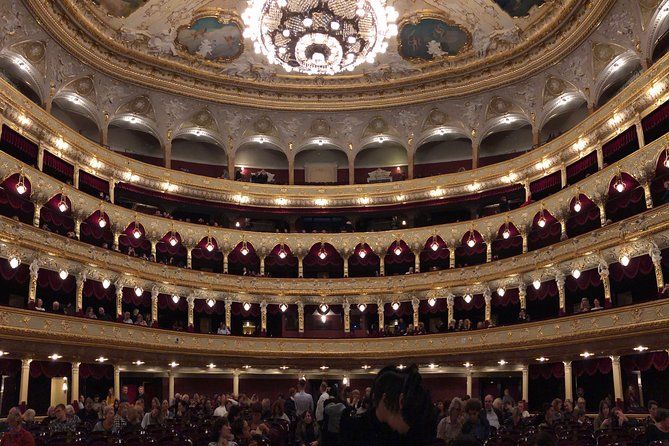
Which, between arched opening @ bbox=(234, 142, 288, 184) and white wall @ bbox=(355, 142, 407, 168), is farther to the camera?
white wall @ bbox=(355, 142, 407, 168)

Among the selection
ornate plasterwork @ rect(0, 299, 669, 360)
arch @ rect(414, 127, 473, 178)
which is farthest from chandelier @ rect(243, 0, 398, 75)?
arch @ rect(414, 127, 473, 178)

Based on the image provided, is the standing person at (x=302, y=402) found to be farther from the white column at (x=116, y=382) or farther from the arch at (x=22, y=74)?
the arch at (x=22, y=74)

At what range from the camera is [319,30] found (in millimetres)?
19781

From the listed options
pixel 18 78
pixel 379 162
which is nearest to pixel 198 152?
pixel 379 162

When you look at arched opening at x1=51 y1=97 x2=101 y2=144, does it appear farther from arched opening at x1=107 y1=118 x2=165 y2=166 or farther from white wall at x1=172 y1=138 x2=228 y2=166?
white wall at x1=172 y1=138 x2=228 y2=166

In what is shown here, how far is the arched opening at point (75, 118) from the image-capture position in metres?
29.1

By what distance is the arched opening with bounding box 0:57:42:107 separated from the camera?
24.6m

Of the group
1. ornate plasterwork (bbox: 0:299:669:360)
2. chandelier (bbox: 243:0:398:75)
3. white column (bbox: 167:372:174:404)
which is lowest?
white column (bbox: 167:372:174:404)

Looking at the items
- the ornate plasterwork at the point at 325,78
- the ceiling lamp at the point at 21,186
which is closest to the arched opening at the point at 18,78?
the ornate plasterwork at the point at 325,78

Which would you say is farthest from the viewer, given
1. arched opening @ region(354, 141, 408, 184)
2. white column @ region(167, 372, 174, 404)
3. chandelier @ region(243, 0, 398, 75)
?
arched opening @ region(354, 141, 408, 184)

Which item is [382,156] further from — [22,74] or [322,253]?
[22,74]

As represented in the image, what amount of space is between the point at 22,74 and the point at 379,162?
18213 mm

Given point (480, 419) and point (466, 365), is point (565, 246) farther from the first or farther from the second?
point (480, 419)

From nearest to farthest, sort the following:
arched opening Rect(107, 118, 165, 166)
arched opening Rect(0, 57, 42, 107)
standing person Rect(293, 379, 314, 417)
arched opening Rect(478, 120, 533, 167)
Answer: standing person Rect(293, 379, 314, 417), arched opening Rect(0, 57, 42, 107), arched opening Rect(107, 118, 165, 166), arched opening Rect(478, 120, 533, 167)
